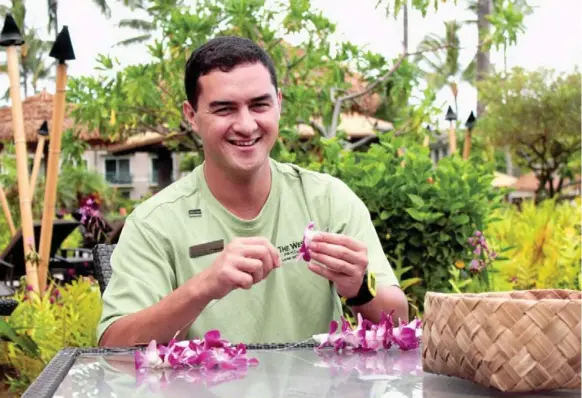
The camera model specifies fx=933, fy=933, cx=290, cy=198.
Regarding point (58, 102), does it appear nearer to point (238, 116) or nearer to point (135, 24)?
point (238, 116)

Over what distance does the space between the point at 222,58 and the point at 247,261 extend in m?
0.71

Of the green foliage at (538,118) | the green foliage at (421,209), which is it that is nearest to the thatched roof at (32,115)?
the green foliage at (538,118)

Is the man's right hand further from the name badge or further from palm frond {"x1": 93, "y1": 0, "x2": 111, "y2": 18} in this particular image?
palm frond {"x1": 93, "y1": 0, "x2": 111, "y2": 18}

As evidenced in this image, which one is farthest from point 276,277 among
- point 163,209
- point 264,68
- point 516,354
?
point 516,354

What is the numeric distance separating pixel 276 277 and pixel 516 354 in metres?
0.98

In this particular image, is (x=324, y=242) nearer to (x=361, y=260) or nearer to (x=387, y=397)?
(x=361, y=260)

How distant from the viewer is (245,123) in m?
2.18

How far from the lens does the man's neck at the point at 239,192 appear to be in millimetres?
2254

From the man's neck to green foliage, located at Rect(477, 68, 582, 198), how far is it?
753 inches

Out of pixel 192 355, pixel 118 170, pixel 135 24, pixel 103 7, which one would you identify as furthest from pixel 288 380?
pixel 118 170

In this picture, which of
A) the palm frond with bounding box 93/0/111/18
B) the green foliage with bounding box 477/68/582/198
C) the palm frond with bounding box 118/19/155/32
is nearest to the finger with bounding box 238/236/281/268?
the green foliage with bounding box 477/68/582/198

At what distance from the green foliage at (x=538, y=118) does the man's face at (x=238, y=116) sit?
1914cm

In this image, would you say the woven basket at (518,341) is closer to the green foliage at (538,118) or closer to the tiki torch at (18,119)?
the tiki torch at (18,119)

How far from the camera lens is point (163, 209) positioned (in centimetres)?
219
